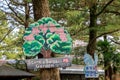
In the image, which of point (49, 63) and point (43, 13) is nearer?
point (49, 63)

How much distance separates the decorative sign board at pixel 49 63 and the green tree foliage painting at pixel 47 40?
5.1 inches

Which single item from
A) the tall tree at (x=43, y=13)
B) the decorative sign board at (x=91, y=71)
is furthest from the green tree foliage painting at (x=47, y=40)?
the decorative sign board at (x=91, y=71)

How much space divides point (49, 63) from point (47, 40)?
37 cm

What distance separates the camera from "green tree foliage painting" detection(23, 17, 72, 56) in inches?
193

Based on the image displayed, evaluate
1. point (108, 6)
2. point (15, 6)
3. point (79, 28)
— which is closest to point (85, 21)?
point (79, 28)

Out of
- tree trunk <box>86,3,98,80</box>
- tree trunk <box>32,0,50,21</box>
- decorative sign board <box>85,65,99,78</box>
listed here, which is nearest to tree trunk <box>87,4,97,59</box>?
tree trunk <box>86,3,98,80</box>

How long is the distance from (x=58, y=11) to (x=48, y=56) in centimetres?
577

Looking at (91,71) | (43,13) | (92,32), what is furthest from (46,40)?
(92,32)

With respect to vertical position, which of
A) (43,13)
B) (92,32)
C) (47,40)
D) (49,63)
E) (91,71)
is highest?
(43,13)

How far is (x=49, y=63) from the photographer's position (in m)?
4.93

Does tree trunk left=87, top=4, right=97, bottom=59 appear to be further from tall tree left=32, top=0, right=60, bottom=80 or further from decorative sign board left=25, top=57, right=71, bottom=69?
decorative sign board left=25, top=57, right=71, bottom=69

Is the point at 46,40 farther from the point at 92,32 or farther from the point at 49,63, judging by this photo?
the point at 92,32

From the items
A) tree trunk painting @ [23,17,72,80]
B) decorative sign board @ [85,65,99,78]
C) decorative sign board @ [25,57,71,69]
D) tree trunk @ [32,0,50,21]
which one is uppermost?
tree trunk @ [32,0,50,21]

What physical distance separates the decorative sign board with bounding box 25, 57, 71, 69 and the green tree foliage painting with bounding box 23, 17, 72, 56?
129 mm
